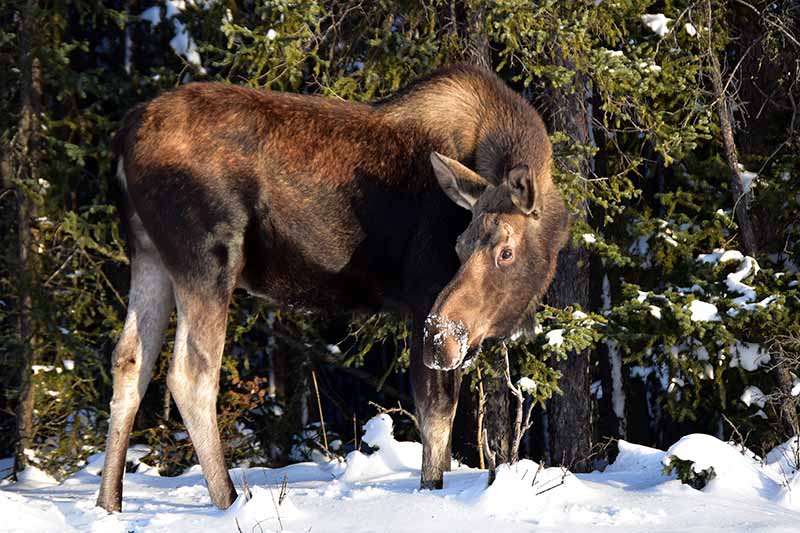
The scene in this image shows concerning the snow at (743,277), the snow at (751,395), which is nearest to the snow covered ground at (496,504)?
the snow at (743,277)

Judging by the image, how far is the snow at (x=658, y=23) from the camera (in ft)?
30.1

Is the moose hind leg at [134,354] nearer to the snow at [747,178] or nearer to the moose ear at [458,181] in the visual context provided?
the moose ear at [458,181]

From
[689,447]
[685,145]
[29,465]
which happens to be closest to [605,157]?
[685,145]

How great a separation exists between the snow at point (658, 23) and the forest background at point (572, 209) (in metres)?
0.02

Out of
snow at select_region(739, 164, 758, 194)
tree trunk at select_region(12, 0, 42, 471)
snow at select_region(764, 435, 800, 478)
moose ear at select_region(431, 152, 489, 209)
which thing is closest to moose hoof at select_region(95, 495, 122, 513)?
moose ear at select_region(431, 152, 489, 209)

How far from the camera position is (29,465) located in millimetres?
9703

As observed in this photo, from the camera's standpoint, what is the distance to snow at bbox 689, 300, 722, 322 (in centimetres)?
841

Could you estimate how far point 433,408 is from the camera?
19.9ft

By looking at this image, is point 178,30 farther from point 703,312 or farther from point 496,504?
point 496,504

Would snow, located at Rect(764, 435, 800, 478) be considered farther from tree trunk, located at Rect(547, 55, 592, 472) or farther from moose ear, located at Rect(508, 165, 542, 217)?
tree trunk, located at Rect(547, 55, 592, 472)

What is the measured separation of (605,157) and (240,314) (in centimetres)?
387

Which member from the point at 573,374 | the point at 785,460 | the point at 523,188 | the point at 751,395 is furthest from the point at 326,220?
the point at 751,395

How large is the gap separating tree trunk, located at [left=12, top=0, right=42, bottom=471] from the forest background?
3 cm

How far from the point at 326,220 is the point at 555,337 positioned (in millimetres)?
2374
